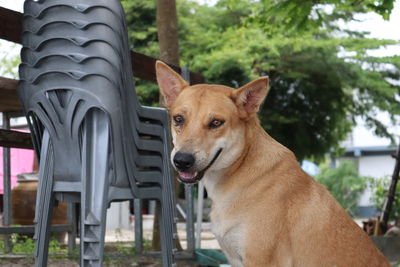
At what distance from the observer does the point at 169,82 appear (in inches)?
144

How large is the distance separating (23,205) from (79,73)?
448 centimetres

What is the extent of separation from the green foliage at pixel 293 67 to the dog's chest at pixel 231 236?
34.2ft

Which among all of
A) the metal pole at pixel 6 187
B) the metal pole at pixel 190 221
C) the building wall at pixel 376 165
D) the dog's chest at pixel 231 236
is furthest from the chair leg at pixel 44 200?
the building wall at pixel 376 165

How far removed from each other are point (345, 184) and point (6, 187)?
16065 millimetres

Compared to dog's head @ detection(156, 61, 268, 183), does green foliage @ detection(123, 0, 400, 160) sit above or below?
above

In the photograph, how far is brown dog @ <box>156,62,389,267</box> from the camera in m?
3.16

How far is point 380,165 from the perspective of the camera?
31859mm

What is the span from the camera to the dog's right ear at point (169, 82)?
3637 mm

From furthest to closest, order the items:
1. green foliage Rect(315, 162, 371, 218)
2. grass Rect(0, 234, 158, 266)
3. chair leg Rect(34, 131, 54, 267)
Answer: green foliage Rect(315, 162, 371, 218) < grass Rect(0, 234, 158, 266) < chair leg Rect(34, 131, 54, 267)

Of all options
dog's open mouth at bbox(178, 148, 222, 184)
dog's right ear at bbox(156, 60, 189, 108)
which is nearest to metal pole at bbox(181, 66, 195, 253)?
dog's right ear at bbox(156, 60, 189, 108)

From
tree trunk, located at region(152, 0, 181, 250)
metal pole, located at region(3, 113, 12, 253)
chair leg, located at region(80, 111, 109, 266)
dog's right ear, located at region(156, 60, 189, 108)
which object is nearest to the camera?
chair leg, located at region(80, 111, 109, 266)

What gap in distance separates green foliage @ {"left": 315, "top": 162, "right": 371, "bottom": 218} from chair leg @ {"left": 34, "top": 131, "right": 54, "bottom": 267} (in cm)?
1572

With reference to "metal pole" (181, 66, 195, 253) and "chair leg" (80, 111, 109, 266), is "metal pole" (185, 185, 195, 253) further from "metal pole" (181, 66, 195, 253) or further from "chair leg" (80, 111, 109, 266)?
"chair leg" (80, 111, 109, 266)

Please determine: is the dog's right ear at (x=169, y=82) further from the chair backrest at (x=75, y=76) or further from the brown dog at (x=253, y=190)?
the chair backrest at (x=75, y=76)
